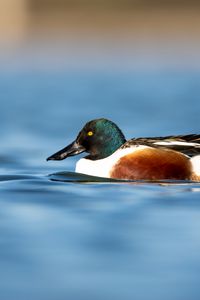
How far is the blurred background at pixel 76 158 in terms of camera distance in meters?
6.60

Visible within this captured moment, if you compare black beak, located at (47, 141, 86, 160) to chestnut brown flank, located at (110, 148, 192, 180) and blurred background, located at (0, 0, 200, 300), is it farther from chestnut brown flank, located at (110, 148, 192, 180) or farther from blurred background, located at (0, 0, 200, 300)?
chestnut brown flank, located at (110, 148, 192, 180)

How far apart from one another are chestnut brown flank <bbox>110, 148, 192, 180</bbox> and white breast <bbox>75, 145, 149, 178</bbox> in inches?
3.0

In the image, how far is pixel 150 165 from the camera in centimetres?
957

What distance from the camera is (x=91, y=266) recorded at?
22.1 ft

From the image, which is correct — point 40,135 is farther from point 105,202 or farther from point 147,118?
point 105,202

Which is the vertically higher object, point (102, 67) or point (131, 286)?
point (102, 67)

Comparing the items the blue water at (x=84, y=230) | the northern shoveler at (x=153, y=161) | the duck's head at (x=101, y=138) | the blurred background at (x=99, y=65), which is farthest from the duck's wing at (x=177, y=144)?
the blurred background at (x=99, y=65)

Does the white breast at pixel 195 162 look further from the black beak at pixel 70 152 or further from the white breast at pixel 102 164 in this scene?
the black beak at pixel 70 152

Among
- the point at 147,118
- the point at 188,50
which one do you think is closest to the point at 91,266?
the point at 147,118

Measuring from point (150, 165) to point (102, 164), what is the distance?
0.42 metres

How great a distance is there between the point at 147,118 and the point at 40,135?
2.51 metres

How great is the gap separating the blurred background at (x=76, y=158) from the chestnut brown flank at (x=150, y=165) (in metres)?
0.28

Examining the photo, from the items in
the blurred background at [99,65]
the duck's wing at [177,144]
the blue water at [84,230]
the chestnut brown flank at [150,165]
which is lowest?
the blue water at [84,230]

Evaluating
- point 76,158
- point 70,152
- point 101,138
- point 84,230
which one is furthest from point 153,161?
point 76,158
